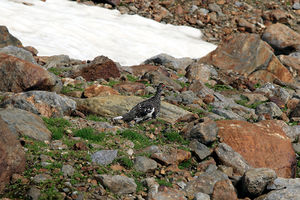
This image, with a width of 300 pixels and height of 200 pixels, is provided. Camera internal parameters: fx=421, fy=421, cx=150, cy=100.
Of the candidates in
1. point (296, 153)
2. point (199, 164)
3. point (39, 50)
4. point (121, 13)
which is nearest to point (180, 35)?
point (121, 13)

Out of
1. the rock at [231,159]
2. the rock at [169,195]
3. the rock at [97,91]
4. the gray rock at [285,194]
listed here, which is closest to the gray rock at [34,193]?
the rock at [169,195]

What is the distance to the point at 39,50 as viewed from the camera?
28.7 meters

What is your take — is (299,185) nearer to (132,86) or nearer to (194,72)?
(132,86)

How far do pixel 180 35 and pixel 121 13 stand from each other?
633 cm

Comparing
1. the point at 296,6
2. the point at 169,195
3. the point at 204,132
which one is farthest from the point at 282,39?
the point at 169,195

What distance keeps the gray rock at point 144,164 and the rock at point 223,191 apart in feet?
6.38

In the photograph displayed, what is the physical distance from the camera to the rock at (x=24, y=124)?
12.4m

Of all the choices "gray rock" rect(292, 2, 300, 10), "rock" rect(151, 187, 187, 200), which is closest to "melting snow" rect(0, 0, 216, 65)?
"gray rock" rect(292, 2, 300, 10)

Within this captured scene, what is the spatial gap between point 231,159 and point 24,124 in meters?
6.70

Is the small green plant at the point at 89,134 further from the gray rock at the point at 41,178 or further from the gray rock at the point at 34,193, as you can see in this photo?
the gray rock at the point at 34,193

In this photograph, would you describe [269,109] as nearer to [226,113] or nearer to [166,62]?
[226,113]

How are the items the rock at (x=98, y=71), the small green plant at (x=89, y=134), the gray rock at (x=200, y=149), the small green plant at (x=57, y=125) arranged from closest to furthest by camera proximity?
1. the small green plant at (x=57, y=125)
2. the small green plant at (x=89, y=134)
3. the gray rock at (x=200, y=149)
4. the rock at (x=98, y=71)

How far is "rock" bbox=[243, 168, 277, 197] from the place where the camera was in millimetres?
11820

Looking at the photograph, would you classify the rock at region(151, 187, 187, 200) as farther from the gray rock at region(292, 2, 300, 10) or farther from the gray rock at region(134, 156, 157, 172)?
the gray rock at region(292, 2, 300, 10)
